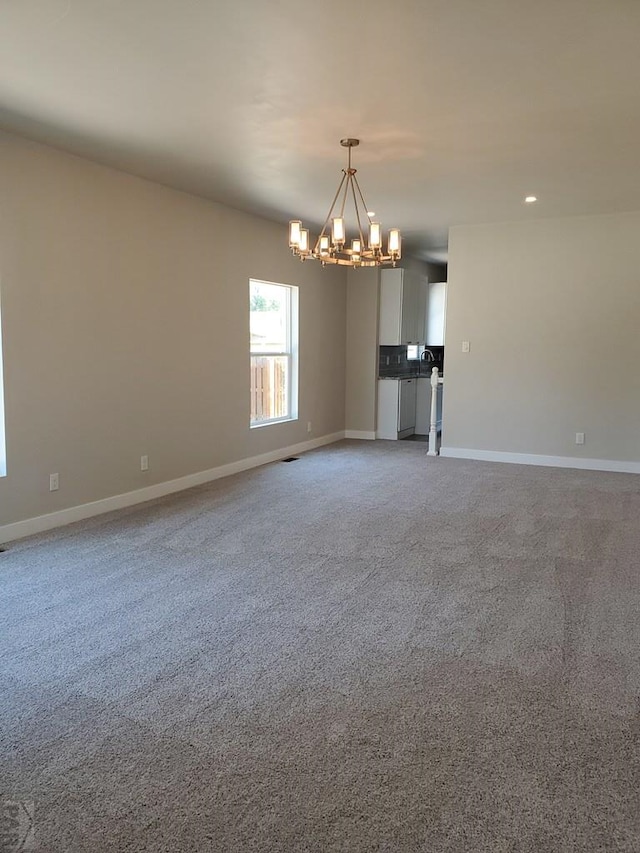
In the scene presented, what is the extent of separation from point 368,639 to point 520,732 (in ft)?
2.60

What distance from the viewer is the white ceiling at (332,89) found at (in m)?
2.48

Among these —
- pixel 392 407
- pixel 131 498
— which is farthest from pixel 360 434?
pixel 131 498

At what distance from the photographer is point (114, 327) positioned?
4668mm

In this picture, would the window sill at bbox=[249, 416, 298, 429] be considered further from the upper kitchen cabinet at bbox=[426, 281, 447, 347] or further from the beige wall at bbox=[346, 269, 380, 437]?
the upper kitchen cabinet at bbox=[426, 281, 447, 347]

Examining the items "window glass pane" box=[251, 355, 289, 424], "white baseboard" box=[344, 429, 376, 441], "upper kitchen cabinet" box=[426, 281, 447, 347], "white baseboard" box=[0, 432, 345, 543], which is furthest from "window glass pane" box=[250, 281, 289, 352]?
"upper kitchen cabinet" box=[426, 281, 447, 347]

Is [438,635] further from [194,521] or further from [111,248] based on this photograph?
[111,248]

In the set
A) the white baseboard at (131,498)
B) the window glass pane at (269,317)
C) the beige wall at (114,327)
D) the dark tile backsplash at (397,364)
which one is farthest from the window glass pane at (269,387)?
the dark tile backsplash at (397,364)

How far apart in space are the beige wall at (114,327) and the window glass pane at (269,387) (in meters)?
0.26

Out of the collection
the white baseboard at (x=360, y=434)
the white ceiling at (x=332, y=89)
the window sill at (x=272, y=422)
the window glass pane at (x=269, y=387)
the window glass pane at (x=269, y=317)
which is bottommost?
the white baseboard at (x=360, y=434)

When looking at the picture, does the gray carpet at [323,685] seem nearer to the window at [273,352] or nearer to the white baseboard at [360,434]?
the window at [273,352]

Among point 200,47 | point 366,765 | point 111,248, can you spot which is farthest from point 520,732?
point 111,248

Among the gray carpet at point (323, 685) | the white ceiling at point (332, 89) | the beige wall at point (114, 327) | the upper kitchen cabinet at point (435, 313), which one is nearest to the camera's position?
the gray carpet at point (323, 685)

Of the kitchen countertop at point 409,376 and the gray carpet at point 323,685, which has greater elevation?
the kitchen countertop at point 409,376

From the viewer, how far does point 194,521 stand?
445 centimetres
